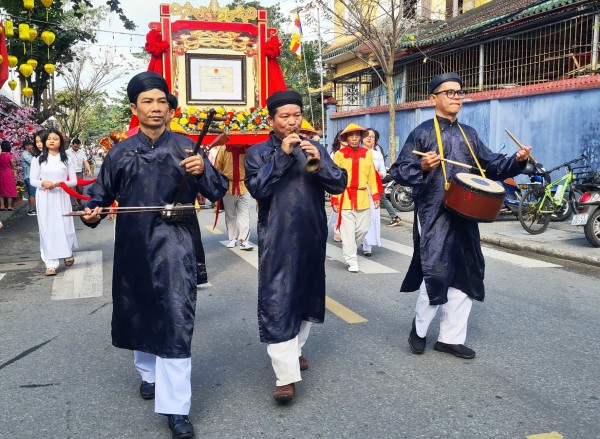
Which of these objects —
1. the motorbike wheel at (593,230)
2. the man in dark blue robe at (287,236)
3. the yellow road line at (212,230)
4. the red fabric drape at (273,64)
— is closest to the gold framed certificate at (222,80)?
the red fabric drape at (273,64)

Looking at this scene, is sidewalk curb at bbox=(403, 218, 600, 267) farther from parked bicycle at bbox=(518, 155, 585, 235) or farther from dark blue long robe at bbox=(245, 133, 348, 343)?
dark blue long robe at bbox=(245, 133, 348, 343)

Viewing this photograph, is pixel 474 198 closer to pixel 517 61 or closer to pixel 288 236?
pixel 288 236

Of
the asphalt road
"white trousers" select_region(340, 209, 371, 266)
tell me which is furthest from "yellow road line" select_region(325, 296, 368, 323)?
"white trousers" select_region(340, 209, 371, 266)

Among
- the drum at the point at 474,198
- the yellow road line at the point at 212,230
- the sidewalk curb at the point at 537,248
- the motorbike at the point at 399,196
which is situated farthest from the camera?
the motorbike at the point at 399,196

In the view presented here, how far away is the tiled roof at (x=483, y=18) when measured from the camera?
12545mm

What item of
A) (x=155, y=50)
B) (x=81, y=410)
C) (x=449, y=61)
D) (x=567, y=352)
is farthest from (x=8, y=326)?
(x=449, y=61)

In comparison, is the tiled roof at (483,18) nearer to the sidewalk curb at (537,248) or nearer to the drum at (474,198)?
the sidewalk curb at (537,248)

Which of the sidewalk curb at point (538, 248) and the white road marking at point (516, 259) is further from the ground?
the sidewalk curb at point (538, 248)

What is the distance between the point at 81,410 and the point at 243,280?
346cm

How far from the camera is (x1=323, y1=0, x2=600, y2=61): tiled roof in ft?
41.2

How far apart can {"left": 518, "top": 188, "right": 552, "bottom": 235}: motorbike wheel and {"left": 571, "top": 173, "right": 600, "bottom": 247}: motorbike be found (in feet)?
4.29

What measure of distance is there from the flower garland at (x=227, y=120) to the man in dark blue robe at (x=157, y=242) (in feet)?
13.2

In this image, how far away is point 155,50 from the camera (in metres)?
7.62

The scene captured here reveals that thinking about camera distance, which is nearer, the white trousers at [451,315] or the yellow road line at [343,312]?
the white trousers at [451,315]
